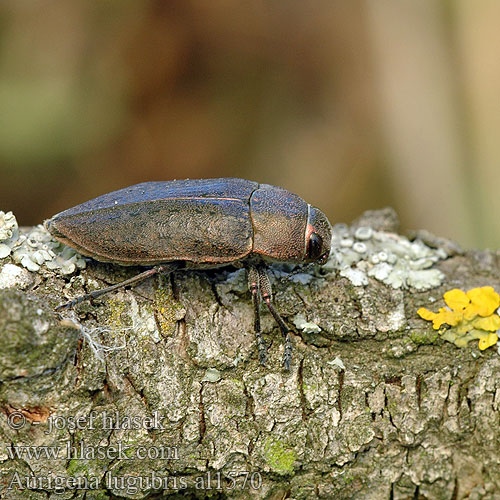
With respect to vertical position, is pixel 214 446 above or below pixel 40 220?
below

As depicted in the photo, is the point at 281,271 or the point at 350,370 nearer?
the point at 350,370

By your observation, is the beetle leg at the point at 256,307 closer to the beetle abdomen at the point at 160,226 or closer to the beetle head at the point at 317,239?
the beetle abdomen at the point at 160,226

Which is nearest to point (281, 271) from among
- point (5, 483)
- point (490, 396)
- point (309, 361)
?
Result: point (309, 361)

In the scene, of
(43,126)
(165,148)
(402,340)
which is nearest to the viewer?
(402,340)

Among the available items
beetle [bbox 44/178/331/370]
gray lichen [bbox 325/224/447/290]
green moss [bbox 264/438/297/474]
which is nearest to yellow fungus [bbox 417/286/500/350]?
gray lichen [bbox 325/224/447/290]

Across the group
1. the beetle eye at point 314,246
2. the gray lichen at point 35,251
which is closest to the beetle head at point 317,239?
the beetle eye at point 314,246

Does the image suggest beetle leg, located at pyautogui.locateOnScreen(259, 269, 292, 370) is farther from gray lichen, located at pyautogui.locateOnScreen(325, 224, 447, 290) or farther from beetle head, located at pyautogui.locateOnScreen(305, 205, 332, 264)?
gray lichen, located at pyautogui.locateOnScreen(325, 224, 447, 290)

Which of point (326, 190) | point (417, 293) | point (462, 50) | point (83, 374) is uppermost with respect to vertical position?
point (462, 50)

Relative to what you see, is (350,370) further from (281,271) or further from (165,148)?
(165,148)
